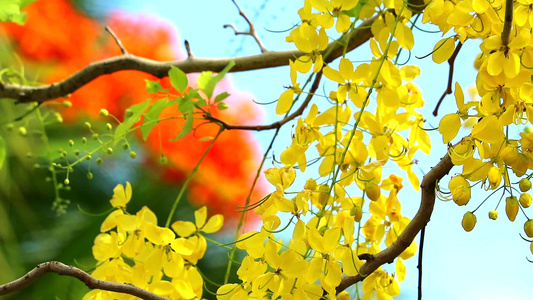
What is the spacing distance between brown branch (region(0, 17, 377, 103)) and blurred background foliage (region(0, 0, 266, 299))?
0.32 metres

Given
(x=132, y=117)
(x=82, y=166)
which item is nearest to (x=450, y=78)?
(x=132, y=117)

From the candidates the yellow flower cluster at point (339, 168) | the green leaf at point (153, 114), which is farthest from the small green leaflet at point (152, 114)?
the yellow flower cluster at point (339, 168)

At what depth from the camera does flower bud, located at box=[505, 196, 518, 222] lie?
0.26 metres

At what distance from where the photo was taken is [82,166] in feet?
3.33

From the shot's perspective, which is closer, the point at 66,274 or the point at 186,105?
the point at 66,274

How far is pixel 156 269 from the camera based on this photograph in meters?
0.35

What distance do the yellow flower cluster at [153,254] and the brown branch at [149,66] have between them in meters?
0.20

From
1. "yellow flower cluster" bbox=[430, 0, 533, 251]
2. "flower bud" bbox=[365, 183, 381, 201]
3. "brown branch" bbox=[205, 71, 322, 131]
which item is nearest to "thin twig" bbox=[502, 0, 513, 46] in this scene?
"yellow flower cluster" bbox=[430, 0, 533, 251]

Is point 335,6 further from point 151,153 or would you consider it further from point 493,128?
point 151,153

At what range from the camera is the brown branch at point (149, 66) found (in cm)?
52

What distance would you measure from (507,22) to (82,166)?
2.86 ft

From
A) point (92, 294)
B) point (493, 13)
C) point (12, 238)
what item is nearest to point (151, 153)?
point (12, 238)

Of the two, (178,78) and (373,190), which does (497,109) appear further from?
(178,78)

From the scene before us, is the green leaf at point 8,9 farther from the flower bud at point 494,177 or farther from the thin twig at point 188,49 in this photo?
the flower bud at point 494,177
